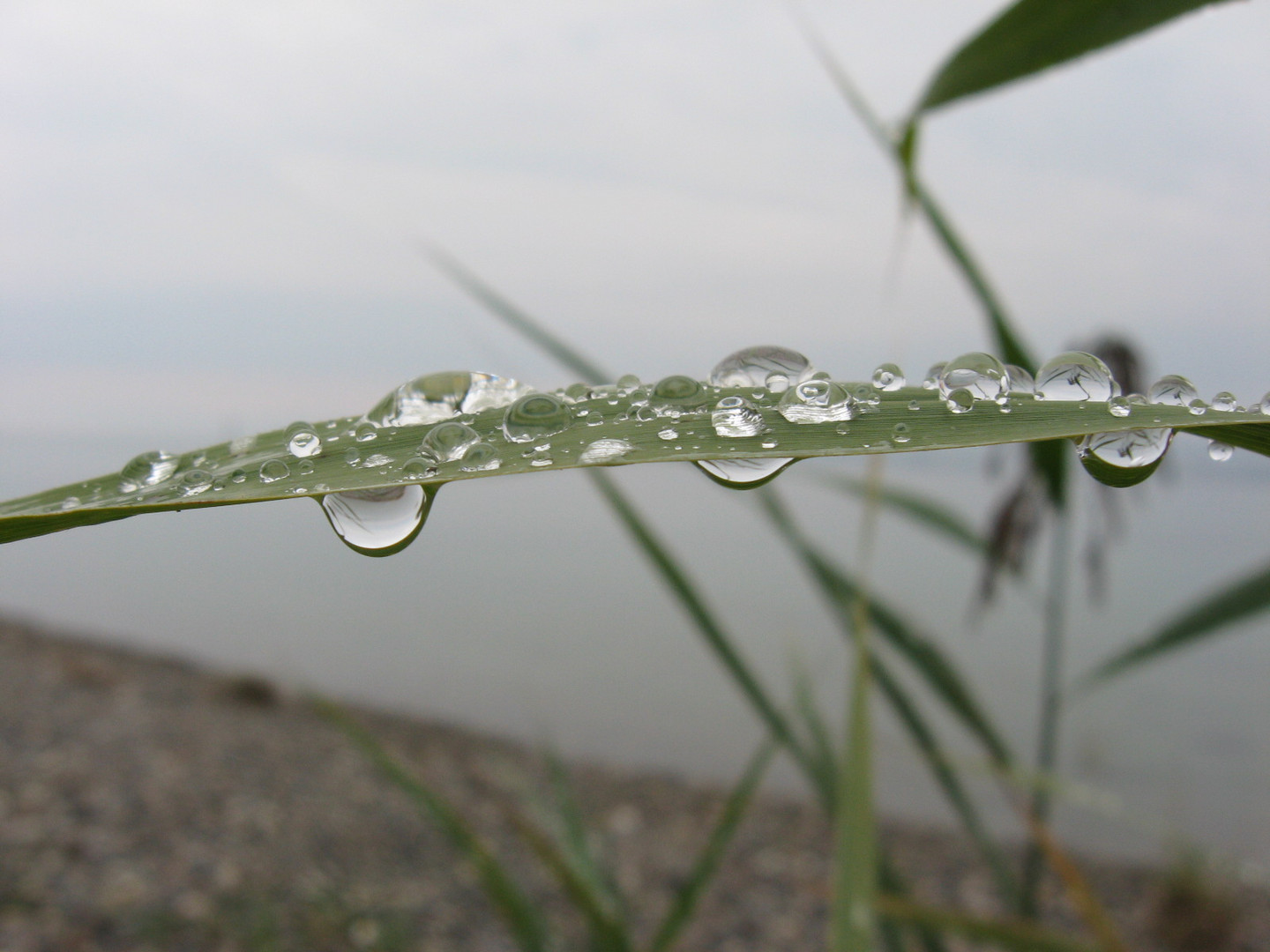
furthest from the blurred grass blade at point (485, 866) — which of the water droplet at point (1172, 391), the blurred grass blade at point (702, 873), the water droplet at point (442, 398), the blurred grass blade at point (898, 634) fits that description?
the water droplet at point (1172, 391)

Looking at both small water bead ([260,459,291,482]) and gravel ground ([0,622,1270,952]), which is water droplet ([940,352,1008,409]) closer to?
small water bead ([260,459,291,482])

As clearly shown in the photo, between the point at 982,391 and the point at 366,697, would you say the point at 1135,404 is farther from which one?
the point at 366,697

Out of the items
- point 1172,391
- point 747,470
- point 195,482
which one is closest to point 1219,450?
point 1172,391

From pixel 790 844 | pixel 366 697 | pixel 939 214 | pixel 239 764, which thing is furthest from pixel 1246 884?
pixel 366 697

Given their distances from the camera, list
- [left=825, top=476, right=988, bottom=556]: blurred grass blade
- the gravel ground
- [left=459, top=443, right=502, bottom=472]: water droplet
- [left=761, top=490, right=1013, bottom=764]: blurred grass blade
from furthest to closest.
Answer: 1. the gravel ground
2. [left=825, top=476, right=988, bottom=556]: blurred grass blade
3. [left=761, top=490, right=1013, bottom=764]: blurred grass blade
4. [left=459, top=443, right=502, bottom=472]: water droplet

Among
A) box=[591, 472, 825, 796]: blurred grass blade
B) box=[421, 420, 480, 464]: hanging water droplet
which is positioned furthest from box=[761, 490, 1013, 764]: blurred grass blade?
box=[421, 420, 480, 464]: hanging water droplet
